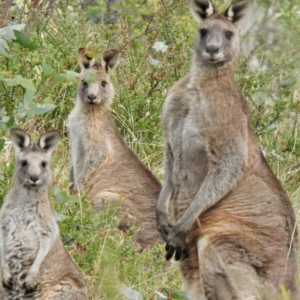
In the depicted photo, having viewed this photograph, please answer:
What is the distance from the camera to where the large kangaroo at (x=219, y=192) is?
20.2 ft

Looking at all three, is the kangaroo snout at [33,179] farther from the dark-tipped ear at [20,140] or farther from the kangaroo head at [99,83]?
the kangaroo head at [99,83]

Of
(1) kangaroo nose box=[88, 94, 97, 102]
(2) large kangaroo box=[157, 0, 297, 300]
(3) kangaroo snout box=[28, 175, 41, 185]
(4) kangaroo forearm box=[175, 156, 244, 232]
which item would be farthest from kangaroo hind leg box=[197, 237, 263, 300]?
(1) kangaroo nose box=[88, 94, 97, 102]

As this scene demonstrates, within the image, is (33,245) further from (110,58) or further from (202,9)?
(110,58)

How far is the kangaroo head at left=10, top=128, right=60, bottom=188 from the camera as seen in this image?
6419mm

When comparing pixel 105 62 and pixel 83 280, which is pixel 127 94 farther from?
pixel 83 280

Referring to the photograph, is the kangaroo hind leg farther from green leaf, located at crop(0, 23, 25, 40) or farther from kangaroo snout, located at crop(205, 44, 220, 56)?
green leaf, located at crop(0, 23, 25, 40)

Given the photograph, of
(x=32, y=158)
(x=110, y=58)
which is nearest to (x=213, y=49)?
(x=32, y=158)

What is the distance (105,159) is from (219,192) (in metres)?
2.43

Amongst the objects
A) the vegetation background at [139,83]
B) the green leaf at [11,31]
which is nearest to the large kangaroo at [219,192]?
the green leaf at [11,31]

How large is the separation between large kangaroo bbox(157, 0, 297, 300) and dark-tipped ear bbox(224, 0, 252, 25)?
9cm

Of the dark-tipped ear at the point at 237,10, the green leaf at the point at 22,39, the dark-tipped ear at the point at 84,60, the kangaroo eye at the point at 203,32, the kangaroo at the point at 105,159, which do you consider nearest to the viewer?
the green leaf at the point at 22,39

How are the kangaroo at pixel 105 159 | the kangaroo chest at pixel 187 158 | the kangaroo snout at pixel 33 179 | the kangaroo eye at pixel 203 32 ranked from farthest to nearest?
the kangaroo at pixel 105 159, the kangaroo eye at pixel 203 32, the kangaroo chest at pixel 187 158, the kangaroo snout at pixel 33 179

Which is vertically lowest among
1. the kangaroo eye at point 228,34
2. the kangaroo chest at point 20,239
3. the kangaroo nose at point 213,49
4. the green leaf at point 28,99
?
the kangaroo chest at point 20,239

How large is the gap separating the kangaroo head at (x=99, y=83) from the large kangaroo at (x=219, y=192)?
2.11 m
